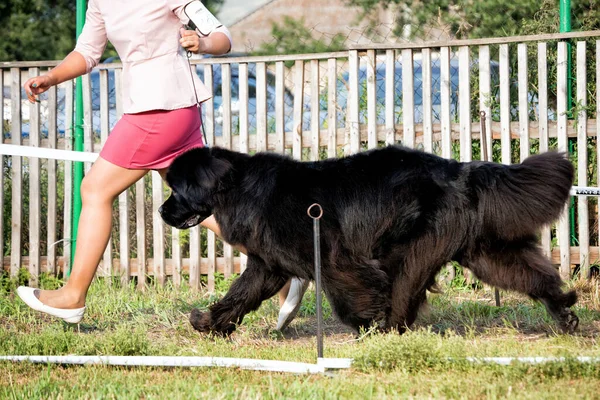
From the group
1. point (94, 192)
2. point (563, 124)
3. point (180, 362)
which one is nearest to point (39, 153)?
point (94, 192)

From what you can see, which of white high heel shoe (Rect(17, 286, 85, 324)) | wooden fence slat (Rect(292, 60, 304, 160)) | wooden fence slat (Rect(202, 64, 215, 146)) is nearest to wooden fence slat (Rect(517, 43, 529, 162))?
wooden fence slat (Rect(292, 60, 304, 160))

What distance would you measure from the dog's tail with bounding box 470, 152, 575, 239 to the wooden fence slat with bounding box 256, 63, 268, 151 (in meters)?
2.47

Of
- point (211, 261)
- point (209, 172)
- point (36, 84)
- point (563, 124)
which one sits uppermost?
point (36, 84)

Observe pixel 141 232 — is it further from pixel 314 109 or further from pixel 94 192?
pixel 94 192

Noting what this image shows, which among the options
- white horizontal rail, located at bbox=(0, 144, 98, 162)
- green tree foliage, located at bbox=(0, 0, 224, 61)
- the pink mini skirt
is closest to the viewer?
the pink mini skirt

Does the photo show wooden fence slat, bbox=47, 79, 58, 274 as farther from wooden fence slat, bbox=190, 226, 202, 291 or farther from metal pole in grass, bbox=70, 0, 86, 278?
wooden fence slat, bbox=190, 226, 202, 291

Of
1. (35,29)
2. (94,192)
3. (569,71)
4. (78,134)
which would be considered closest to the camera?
(94,192)

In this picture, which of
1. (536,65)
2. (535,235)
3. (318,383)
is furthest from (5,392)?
(536,65)

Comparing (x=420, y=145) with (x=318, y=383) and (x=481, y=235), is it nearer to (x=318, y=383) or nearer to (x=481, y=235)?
(x=481, y=235)

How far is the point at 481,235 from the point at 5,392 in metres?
2.39

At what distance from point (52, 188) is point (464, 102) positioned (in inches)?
128

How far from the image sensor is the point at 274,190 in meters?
4.39

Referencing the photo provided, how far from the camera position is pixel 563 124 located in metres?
6.16

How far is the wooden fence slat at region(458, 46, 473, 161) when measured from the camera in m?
6.21
